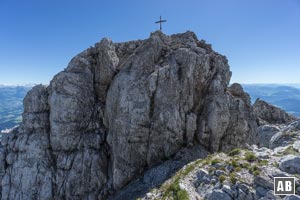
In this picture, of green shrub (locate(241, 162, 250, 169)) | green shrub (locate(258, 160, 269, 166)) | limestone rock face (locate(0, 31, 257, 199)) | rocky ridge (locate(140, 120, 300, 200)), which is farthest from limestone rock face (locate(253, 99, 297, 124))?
green shrub (locate(241, 162, 250, 169))

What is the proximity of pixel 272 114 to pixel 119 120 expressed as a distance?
48906mm

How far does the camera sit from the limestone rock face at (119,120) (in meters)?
37.9

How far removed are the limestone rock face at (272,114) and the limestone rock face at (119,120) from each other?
72.6 ft

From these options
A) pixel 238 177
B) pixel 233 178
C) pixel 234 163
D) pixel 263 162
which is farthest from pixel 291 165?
pixel 233 178

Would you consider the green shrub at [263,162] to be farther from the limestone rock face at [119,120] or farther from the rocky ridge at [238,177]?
the limestone rock face at [119,120]

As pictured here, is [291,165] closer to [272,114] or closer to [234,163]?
[234,163]

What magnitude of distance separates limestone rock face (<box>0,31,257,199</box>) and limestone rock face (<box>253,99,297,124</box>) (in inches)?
872

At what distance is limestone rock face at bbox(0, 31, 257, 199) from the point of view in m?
37.9

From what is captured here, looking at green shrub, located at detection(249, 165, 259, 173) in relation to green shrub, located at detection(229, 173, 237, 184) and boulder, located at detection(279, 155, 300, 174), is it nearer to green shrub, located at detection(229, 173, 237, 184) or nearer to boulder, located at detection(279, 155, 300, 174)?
green shrub, located at detection(229, 173, 237, 184)

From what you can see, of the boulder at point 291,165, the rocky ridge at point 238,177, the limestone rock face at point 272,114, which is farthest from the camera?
the limestone rock face at point 272,114

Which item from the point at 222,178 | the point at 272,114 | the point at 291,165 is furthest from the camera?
the point at 272,114

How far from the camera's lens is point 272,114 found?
199 ft

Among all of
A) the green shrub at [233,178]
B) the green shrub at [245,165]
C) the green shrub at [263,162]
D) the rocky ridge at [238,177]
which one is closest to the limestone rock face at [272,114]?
the rocky ridge at [238,177]

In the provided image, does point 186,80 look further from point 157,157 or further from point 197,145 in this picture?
point 157,157
